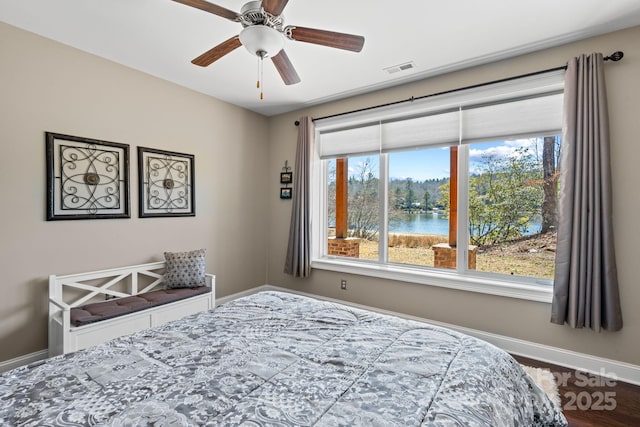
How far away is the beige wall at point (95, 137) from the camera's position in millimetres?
2369

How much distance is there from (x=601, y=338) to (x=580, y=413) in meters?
0.75

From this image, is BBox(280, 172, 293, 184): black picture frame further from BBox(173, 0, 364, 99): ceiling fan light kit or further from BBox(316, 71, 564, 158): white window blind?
BBox(173, 0, 364, 99): ceiling fan light kit

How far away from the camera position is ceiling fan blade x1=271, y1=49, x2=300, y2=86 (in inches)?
84.3

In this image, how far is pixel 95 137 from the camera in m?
2.79

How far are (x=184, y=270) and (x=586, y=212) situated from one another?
3.59 meters

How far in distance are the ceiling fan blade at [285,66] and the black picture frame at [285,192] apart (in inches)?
77.5

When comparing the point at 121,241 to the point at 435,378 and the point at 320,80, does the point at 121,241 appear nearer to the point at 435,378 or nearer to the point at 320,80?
the point at 320,80

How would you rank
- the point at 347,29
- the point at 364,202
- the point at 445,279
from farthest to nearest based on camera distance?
the point at 364,202, the point at 445,279, the point at 347,29

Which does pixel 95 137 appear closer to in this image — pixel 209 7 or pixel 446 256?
pixel 209 7

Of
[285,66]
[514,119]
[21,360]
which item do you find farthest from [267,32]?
[21,360]

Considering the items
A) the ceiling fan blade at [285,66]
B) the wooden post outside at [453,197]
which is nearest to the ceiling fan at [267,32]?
the ceiling fan blade at [285,66]

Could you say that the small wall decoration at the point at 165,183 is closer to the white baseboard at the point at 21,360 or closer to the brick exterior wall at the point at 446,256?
the white baseboard at the point at 21,360

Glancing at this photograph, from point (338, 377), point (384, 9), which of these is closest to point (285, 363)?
point (338, 377)

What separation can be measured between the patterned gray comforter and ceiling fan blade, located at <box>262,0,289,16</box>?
174 centimetres
